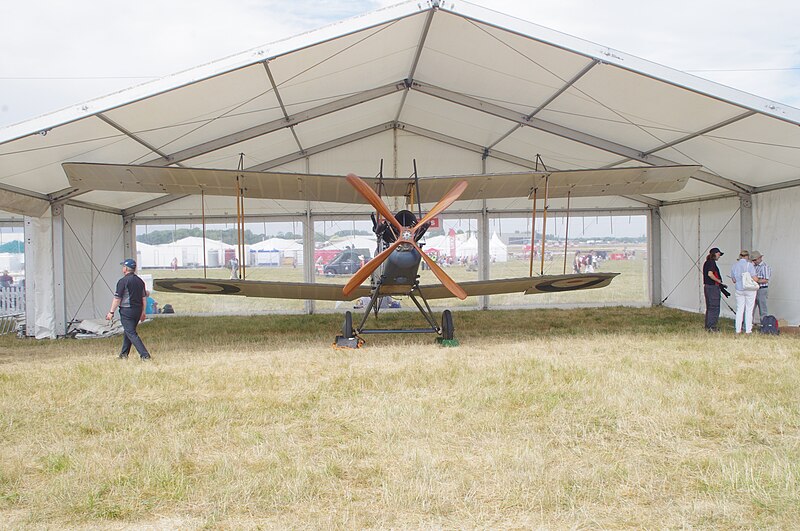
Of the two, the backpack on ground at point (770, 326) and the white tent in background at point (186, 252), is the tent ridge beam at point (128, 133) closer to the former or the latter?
the white tent in background at point (186, 252)

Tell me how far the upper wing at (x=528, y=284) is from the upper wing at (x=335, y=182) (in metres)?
1.69

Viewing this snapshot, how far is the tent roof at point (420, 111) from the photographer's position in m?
8.30

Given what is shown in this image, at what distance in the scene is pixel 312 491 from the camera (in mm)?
3631

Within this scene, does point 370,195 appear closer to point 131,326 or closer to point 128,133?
point 131,326

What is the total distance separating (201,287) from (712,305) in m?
9.78

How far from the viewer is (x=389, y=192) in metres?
11.1

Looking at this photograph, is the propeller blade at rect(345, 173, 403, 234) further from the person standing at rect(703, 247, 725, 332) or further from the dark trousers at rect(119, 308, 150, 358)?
the person standing at rect(703, 247, 725, 332)

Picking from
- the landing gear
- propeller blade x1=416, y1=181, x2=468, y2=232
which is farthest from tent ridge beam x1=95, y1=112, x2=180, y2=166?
propeller blade x1=416, y1=181, x2=468, y2=232

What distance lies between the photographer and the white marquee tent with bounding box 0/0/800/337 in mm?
8461

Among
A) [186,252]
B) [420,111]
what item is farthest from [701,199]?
Result: [186,252]

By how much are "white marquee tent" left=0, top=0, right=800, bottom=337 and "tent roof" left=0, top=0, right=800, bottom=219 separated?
0.04 meters

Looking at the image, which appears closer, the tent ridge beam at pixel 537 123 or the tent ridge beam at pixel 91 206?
the tent ridge beam at pixel 537 123

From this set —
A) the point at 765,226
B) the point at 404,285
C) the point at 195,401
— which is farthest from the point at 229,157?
the point at 765,226

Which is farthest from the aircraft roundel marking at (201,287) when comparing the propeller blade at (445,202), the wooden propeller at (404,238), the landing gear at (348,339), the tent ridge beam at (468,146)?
the tent ridge beam at (468,146)
